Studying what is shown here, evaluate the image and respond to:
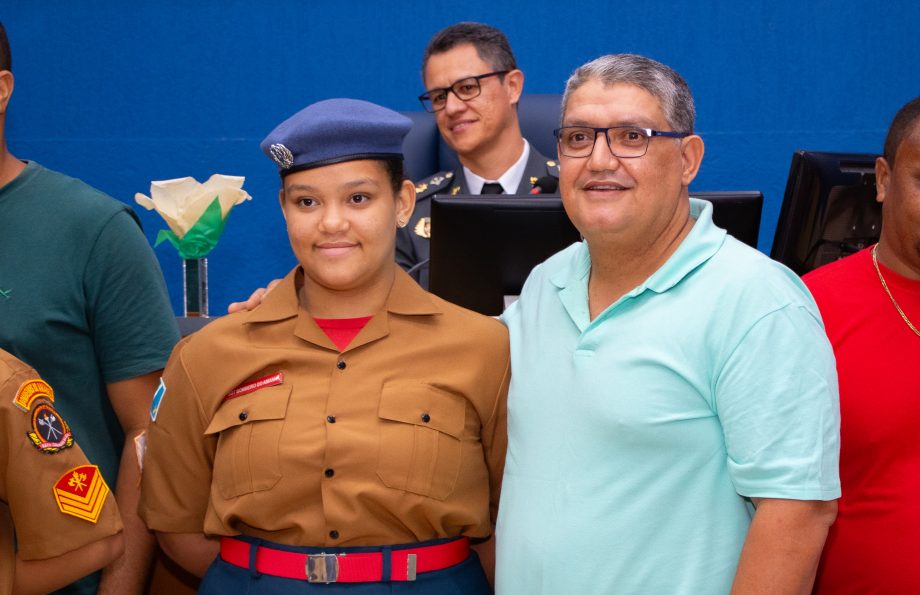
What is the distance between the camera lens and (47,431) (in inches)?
57.1

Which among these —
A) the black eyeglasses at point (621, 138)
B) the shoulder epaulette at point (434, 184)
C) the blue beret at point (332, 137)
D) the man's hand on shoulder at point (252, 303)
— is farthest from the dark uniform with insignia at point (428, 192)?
the black eyeglasses at point (621, 138)

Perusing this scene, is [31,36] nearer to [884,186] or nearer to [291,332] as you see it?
[291,332]

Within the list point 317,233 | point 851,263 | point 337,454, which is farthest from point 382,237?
point 851,263

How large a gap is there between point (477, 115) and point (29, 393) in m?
1.80

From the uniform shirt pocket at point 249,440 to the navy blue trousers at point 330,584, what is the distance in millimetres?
90

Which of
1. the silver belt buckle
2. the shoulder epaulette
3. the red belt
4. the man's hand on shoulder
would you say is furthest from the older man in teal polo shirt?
the shoulder epaulette

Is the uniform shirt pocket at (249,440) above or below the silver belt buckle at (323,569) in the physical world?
above

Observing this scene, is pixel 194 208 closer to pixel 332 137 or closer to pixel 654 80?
pixel 332 137

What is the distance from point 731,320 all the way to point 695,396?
0.34ft

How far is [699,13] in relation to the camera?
12.7 feet

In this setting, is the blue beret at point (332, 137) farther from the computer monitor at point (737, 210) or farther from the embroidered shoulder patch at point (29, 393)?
the computer monitor at point (737, 210)

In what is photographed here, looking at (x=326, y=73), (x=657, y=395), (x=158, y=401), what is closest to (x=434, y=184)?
(x=326, y=73)

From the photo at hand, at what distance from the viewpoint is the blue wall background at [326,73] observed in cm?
388

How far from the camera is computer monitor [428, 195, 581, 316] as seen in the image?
187cm
